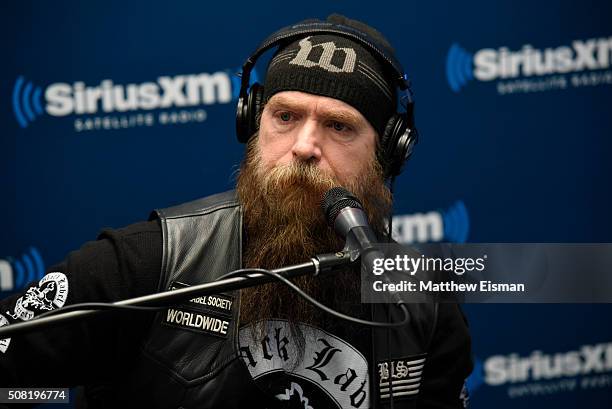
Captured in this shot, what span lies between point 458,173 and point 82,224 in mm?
1215

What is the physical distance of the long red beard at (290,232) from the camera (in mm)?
1763

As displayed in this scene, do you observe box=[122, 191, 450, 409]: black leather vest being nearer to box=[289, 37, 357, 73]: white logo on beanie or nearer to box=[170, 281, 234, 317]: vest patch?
box=[170, 281, 234, 317]: vest patch

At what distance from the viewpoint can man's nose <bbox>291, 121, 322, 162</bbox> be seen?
69.2 inches

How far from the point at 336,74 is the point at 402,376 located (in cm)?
65

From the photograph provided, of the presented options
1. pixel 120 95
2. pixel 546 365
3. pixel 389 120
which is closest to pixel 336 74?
pixel 389 120

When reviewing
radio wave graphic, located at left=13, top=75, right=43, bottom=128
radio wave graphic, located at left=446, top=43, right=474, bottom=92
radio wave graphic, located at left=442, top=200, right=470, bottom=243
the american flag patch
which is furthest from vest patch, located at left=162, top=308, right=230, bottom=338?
radio wave graphic, located at left=446, top=43, right=474, bottom=92

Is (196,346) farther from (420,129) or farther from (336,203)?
(420,129)

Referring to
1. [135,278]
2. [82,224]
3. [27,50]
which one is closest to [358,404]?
[135,278]

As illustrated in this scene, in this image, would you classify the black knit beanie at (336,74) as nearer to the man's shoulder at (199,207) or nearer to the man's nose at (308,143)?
the man's nose at (308,143)

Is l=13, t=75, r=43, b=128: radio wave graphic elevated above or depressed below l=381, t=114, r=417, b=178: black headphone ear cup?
above

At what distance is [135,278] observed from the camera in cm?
173

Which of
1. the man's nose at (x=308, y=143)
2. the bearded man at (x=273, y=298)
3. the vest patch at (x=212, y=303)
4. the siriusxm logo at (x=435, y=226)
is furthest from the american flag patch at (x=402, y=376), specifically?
the siriusxm logo at (x=435, y=226)

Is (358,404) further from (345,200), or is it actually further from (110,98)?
(110,98)

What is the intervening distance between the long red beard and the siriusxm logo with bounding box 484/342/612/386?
1256 millimetres
